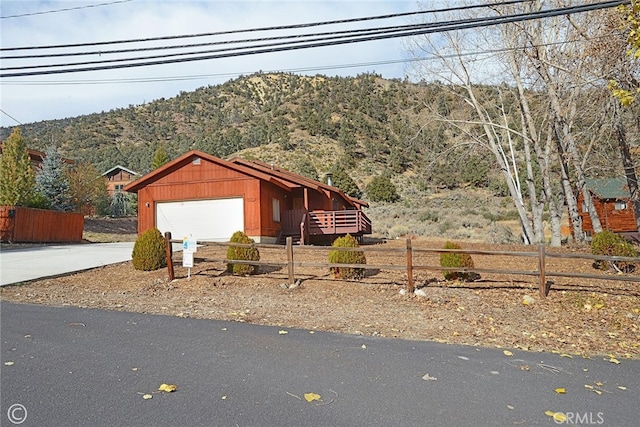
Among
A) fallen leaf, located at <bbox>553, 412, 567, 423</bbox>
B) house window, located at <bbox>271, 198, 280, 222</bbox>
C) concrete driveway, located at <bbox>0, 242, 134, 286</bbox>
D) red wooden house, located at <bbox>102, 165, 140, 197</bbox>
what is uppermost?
red wooden house, located at <bbox>102, 165, 140, 197</bbox>

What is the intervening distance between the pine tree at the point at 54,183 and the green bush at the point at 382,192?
26.0 metres

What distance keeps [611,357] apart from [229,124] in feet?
239

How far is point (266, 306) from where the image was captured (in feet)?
27.2

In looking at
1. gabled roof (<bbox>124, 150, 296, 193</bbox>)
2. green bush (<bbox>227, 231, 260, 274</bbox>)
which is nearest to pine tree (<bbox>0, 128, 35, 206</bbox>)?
gabled roof (<bbox>124, 150, 296, 193</bbox>)

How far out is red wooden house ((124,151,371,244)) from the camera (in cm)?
2014

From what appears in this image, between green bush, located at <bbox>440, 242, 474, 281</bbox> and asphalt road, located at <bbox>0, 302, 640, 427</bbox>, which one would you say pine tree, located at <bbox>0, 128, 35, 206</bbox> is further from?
green bush, located at <bbox>440, 242, 474, 281</bbox>

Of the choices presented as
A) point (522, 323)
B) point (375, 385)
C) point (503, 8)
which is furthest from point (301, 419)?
point (503, 8)

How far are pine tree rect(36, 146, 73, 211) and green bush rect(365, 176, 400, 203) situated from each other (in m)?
26.0

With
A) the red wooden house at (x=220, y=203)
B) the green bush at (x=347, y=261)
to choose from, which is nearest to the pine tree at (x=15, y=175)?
the red wooden house at (x=220, y=203)

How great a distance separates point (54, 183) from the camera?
2970 centimetres

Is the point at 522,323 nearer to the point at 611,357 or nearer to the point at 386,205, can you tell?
the point at 611,357

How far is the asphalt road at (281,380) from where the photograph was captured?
12.2ft

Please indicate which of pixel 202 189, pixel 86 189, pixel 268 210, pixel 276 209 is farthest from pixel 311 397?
pixel 86 189

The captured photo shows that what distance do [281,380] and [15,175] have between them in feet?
93.2
